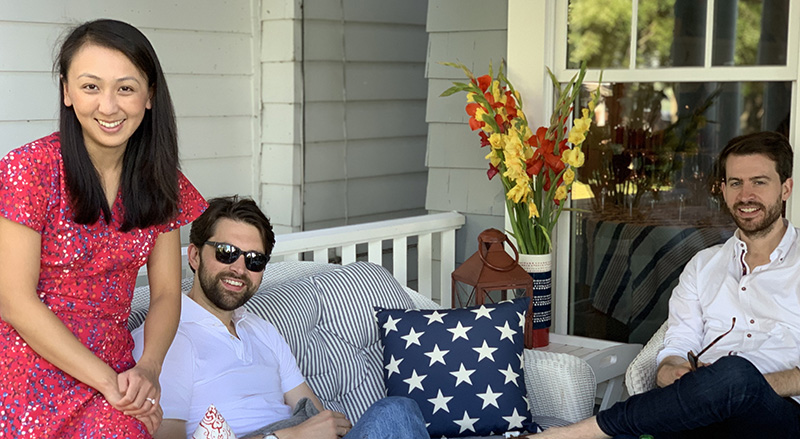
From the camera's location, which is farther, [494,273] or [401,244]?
[401,244]

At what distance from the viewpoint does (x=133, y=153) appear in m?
1.97

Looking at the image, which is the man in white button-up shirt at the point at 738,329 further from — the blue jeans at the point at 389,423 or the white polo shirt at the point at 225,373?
the white polo shirt at the point at 225,373

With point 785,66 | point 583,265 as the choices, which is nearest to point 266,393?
point 583,265

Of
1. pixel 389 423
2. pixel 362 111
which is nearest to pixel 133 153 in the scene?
pixel 389 423

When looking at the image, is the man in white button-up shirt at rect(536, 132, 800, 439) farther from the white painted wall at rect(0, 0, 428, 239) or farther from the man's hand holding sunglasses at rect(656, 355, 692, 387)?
the white painted wall at rect(0, 0, 428, 239)

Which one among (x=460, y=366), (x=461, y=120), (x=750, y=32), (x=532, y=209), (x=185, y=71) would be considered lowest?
(x=460, y=366)

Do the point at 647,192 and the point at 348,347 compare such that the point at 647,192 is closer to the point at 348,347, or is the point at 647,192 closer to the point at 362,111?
the point at 348,347

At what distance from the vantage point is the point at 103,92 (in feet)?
5.92

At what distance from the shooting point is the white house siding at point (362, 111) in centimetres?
462

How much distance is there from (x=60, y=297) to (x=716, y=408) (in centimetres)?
179

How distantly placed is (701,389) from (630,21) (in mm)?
1627

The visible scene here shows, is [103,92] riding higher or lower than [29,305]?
higher

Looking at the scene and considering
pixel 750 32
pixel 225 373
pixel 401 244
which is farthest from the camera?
pixel 401 244

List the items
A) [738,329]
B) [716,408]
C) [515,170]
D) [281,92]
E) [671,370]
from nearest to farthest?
[716,408] < [671,370] < [738,329] < [515,170] < [281,92]
